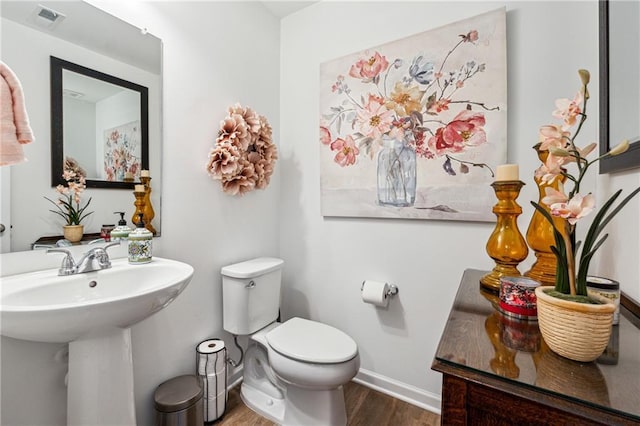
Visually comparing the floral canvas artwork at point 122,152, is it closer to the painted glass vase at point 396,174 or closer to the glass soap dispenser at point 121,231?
the glass soap dispenser at point 121,231

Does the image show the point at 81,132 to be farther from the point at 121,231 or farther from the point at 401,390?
the point at 401,390

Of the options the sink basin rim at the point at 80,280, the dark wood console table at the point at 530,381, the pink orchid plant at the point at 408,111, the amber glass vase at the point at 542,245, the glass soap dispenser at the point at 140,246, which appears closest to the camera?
the dark wood console table at the point at 530,381

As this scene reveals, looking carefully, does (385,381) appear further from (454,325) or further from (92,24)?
(92,24)

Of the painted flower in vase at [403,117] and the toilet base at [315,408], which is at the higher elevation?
the painted flower in vase at [403,117]

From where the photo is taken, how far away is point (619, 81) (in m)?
0.83

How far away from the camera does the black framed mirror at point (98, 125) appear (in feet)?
3.31

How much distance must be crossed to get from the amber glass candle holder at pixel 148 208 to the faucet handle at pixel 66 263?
0.32m

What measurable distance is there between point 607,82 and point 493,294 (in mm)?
794

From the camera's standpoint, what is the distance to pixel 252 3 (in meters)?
1.77

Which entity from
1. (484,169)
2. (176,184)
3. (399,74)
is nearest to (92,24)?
(176,184)

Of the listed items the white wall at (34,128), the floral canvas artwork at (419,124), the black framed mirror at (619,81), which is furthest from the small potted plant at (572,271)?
the white wall at (34,128)

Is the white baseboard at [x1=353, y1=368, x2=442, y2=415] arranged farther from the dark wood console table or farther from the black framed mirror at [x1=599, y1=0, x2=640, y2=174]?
the black framed mirror at [x1=599, y1=0, x2=640, y2=174]

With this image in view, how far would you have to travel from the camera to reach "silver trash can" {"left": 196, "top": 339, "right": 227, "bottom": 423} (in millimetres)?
1373

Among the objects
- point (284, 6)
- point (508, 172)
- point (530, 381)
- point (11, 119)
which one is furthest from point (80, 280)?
point (284, 6)
